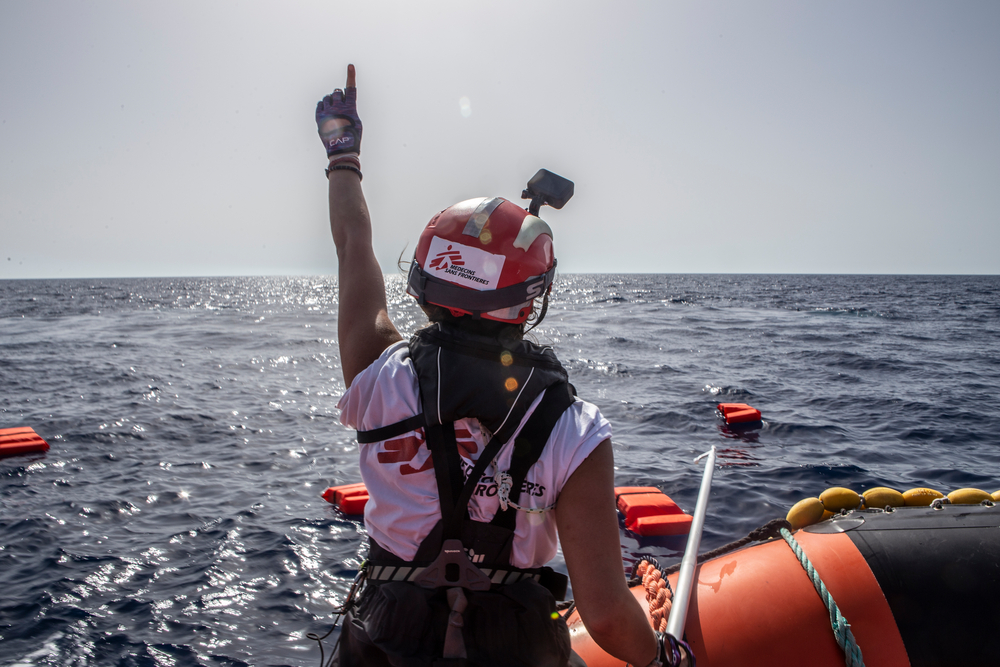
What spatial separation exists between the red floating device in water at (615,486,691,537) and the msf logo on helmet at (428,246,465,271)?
15.5 ft

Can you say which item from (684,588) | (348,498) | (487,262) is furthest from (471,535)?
(348,498)

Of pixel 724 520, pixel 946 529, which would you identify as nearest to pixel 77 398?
pixel 724 520

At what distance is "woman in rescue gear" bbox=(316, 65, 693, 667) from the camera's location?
1261 millimetres

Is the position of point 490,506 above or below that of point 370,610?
above

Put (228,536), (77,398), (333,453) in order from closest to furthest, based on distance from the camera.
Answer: (228,536), (333,453), (77,398)

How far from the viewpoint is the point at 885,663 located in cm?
290

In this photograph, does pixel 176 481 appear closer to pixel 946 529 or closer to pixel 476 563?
pixel 476 563

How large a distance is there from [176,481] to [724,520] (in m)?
6.35

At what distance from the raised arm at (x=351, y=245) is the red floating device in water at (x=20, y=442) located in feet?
27.6

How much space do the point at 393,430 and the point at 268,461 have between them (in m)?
7.50

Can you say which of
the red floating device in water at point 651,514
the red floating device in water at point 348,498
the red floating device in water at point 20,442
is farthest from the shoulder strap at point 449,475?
the red floating device in water at point 20,442

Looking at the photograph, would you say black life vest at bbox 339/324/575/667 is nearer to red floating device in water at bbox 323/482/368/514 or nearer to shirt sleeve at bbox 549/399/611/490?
shirt sleeve at bbox 549/399/611/490

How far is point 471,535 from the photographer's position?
53.6 inches

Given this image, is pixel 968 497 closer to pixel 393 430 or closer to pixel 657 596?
pixel 657 596
